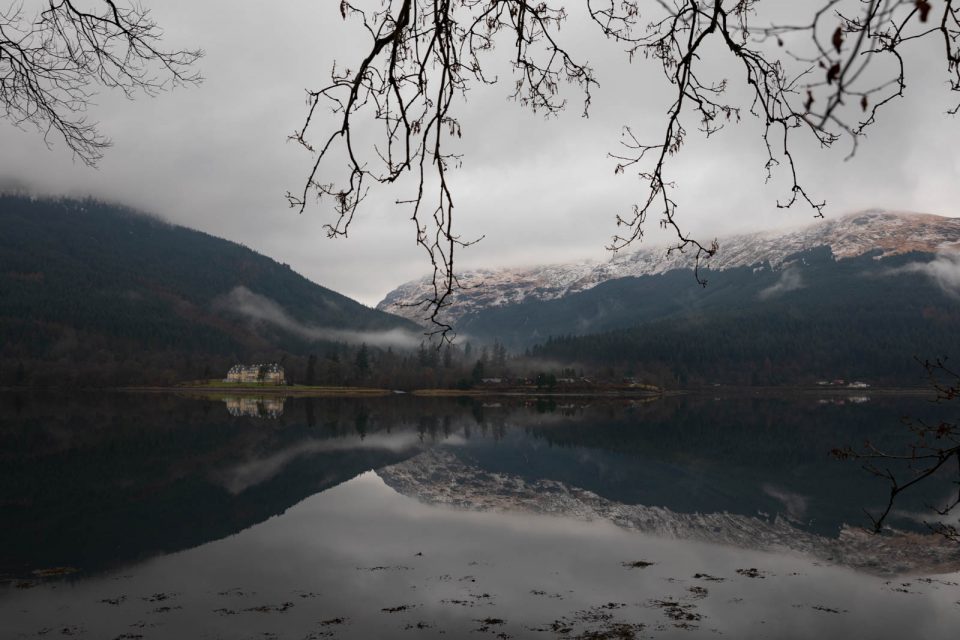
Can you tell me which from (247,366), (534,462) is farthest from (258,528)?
(247,366)

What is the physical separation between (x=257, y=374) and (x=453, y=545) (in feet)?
477

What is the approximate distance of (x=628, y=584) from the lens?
54.2ft

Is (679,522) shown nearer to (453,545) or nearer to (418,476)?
(453,545)

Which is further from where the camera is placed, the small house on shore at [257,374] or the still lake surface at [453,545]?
the small house on shore at [257,374]

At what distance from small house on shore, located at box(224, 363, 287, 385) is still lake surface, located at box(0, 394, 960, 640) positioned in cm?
10428

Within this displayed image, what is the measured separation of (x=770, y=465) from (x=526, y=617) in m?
31.9

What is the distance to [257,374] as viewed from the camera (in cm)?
15512

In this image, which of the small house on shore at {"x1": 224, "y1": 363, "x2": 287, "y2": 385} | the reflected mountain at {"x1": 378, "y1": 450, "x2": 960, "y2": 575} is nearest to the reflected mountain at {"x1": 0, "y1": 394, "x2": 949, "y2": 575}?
the reflected mountain at {"x1": 378, "y1": 450, "x2": 960, "y2": 575}

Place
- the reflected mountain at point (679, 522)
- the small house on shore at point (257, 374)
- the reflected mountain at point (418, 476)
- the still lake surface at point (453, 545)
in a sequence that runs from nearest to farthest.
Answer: the still lake surface at point (453, 545)
the reflected mountain at point (679, 522)
the reflected mountain at point (418, 476)
the small house on shore at point (257, 374)

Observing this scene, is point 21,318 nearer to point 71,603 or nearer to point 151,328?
point 151,328

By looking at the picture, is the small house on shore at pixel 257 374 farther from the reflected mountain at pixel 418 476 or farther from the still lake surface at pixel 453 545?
the still lake surface at pixel 453 545

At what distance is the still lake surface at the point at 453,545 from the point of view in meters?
13.7

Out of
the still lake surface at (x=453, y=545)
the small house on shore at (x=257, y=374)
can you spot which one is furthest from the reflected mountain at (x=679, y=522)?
the small house on shore at (x=257, y=374)

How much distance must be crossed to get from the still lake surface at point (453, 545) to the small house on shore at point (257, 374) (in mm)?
104283
